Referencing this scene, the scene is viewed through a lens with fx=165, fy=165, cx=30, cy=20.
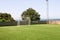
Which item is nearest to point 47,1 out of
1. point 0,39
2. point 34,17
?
point 34,17

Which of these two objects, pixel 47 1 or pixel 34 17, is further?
pixel 34 17

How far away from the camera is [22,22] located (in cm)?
4822

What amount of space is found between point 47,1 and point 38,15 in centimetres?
1816

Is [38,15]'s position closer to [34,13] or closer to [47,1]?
[34,13]

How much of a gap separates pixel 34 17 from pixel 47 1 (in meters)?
16.9

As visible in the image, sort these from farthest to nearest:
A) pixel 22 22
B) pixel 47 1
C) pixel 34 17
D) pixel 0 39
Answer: pixel 34 17 < pixel 47 1 < pixel 22 22 < pixel 0 39

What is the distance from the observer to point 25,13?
69438 millimetres

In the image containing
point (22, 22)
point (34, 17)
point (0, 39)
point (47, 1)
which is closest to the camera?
point (0, 39)

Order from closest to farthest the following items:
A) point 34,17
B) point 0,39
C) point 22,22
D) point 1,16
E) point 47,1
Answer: point 0,39, point 22,22, point 47,1, point 1,16, point 34,17

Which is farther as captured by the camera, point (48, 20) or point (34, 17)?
point (34, 17)

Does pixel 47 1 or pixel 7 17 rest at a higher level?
pixel 47 1

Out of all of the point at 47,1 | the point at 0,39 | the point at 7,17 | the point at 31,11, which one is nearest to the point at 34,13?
the point at 31,11

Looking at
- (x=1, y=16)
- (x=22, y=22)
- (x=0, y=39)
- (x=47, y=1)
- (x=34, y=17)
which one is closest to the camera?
(x=0, y=39)

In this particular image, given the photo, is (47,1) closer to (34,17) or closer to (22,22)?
(22,22)
